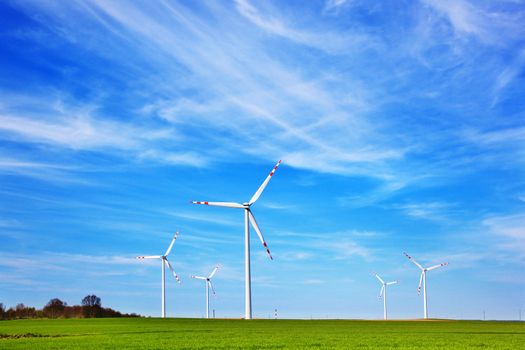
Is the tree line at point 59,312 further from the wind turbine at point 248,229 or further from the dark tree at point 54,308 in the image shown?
the wind turbine at point 248,229

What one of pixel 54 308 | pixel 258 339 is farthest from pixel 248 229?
pixel 54 308

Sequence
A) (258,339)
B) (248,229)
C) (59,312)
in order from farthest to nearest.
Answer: (59,312) → (248,229) → (258,339)

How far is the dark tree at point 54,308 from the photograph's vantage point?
128625 millimetres

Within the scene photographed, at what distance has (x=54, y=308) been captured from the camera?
454 ft

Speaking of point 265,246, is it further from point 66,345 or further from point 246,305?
point 66,345

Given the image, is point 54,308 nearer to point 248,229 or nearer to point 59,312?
point 59,312

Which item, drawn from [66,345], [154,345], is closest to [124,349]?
[154,345]

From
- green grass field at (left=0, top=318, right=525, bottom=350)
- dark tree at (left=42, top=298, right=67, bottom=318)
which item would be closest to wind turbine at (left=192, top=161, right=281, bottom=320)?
green grass field at (left=0, top=318, right=525, bottom=350)

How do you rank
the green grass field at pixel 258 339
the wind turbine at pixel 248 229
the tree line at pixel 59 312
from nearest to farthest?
the green grass field at pixel 258 339 → the wind turbine at pixel 248 229 → the tree line at pixel 59 312

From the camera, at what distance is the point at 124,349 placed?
119ft

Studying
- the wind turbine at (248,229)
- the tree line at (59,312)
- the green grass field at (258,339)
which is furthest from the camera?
the tree line at (59,312)

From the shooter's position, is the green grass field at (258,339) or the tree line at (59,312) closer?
the green grass field at (258,339)

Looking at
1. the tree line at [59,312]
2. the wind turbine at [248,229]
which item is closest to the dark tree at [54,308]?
the tree line at [59,312]

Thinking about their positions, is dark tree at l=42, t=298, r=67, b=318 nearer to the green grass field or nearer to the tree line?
the tree line
